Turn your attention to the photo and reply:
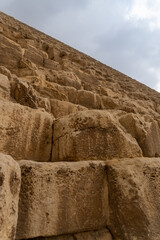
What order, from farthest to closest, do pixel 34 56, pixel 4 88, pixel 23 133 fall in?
pixel 34 56 → pixel 4 88 → pixel 23 133

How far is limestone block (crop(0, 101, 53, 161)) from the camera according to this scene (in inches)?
61.3

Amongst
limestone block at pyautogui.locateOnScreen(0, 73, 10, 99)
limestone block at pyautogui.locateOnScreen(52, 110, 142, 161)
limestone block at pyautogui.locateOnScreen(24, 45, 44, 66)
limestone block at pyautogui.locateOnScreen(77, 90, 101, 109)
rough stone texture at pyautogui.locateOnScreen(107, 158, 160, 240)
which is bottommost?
rough stone texture at pyautogui.locateOnScreen(107, 158, 160, 240)

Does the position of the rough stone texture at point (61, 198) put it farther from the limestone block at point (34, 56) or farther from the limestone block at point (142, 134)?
the limestone block at point (34, 56)

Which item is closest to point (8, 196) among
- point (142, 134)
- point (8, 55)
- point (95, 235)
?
point (95, 235)

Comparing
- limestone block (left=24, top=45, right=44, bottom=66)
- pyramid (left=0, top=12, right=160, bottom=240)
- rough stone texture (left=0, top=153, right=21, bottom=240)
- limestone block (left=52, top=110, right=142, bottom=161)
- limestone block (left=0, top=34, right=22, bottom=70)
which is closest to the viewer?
rough stone texture (left=0, top=153, right=21, bottom=240)

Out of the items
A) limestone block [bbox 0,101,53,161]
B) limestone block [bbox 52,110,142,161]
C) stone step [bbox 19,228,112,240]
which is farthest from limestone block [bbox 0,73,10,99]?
stone step [bbox 19,228,112,240]

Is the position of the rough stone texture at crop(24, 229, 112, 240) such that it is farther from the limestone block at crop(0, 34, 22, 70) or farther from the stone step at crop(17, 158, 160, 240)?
the limestone block at crop(0, 34, 22, 70)

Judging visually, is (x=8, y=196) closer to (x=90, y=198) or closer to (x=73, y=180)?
(x=73, y=180)

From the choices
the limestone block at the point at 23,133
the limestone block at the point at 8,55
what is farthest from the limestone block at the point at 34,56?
the limestone block at the point at 23,133

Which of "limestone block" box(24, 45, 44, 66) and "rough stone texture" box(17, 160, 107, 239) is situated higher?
"limestone block" box(24, 45, 44, 66)

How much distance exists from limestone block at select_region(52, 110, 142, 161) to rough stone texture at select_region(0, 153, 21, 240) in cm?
64

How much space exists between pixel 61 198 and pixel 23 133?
A: 62 cm

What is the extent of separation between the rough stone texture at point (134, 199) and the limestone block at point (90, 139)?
0.57ft

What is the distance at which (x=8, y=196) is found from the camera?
1.02 meters
